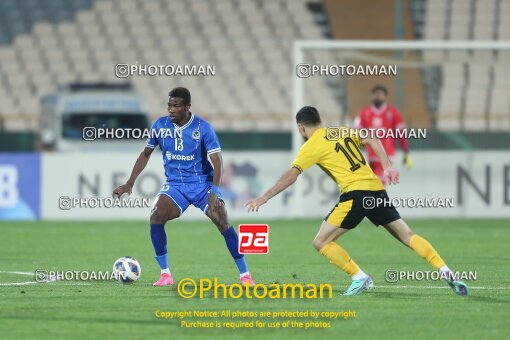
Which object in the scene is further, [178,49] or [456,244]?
[178,49]

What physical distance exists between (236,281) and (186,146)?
5.07 feet

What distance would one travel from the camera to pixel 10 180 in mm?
22453

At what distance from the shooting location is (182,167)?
471 inches

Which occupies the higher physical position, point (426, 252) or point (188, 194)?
point (188, 194)

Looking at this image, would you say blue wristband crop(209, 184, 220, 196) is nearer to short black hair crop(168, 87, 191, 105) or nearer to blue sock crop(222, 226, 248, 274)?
blue sock crop(222, 226, 248, 274)

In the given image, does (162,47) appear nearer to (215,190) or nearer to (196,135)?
(196,135)

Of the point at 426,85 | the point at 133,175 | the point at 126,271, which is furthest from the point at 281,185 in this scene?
the point at 426,85

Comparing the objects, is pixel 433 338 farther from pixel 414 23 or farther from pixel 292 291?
pixel 414 23

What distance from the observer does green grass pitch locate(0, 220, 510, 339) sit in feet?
28.8

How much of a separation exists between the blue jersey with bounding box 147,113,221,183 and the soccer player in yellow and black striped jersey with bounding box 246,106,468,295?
1.19 metres

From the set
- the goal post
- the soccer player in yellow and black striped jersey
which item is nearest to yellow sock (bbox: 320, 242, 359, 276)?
the soccer player in yellow and black striped jersey

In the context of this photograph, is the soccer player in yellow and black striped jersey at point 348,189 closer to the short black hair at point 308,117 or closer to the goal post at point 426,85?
the short black hair at point 308,117

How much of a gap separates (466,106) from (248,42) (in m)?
8.62

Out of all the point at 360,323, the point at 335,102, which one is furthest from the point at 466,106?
the point at 360,323
